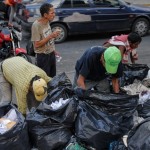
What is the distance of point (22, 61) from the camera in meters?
4.61

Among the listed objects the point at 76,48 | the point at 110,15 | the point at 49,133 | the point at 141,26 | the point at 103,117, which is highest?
the point at 110,15

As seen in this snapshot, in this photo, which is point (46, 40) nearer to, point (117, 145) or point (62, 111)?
point (62, 111)

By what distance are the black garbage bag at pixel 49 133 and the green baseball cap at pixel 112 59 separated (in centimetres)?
80

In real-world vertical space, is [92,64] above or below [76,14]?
above

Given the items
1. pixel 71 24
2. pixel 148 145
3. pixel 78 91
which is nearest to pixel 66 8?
pixel 71 24

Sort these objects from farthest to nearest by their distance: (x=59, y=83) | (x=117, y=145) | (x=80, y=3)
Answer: (x=80, y=3), (x=59, y=83), (x=117, y=145)

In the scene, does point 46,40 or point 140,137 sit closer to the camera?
point 140,137

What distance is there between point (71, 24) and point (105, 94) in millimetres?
5922

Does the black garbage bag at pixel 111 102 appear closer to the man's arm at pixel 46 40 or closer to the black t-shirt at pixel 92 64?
the black t-shirt at pixel 92 64

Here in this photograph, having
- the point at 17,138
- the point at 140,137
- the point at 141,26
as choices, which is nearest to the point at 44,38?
the point at 17,138

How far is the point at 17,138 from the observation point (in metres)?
3.88

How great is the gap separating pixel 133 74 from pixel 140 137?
1892 mm

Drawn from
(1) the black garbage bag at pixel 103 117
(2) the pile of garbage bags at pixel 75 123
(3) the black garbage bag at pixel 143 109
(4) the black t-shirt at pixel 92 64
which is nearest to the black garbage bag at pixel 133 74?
(3) the black garbage bag at pixel 143 109

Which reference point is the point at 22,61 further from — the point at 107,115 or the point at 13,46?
the point at 13,46
